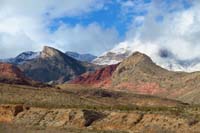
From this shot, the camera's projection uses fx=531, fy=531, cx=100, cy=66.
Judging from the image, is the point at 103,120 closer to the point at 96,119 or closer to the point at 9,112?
the point at 96,119

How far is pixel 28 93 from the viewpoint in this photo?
17112cm

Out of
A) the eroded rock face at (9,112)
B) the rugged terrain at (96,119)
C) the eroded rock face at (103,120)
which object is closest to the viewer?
the eroded rock face at (103,120)

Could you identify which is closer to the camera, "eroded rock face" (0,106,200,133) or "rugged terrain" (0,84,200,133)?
"eroded rock face" (0,106,200,133)

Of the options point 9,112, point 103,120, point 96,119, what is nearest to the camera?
point 103,120

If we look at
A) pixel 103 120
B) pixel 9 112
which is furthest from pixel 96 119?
pixel 9 112

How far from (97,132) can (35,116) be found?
2861cm

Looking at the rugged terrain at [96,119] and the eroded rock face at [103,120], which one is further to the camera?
the rugged terrain at [96,119]

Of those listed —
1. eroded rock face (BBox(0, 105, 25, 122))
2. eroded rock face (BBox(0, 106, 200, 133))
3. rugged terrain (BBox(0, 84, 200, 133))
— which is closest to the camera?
eroded rock face (BBox(0, 106, 200, 133))

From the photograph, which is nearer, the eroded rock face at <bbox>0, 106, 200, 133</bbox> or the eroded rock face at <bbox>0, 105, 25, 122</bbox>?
the eroded rock face at <bbox>0, 106, 200, 133</bbox>

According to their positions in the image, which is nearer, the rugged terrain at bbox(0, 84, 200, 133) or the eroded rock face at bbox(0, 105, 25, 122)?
the rugged terrain at bbox(0, 84, 200, 133)

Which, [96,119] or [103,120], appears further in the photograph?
[96,119]

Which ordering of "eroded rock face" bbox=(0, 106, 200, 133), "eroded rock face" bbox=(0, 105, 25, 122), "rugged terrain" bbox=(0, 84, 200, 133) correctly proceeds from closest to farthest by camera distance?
"eroded rock face" bbox=(0, 106, 200, 133), "rugged terrain" bbox=(0, 84, 200, 133), "eroded rock face" bbox=(0, 105, 25, 122)

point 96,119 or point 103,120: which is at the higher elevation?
point 96,119

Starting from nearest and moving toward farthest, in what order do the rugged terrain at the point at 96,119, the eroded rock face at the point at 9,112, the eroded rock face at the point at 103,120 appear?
1. the eroded rock face at the point at 103,120
2. the rugged terrain at the point at 96,119
3. the eroded rock face at the point at 9,112
